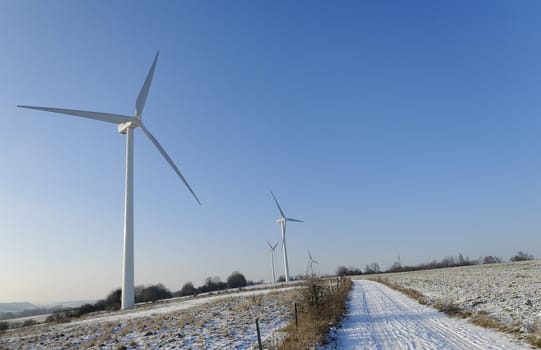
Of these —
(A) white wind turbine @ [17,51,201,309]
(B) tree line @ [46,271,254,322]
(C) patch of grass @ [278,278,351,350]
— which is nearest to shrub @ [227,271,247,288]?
(B) tree line @ [46,271,254,322]

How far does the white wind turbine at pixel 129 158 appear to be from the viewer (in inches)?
1629

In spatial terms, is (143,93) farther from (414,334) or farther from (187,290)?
(187,290)

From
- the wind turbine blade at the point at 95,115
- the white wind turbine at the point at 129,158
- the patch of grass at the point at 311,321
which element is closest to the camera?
the patch of grass at the point at 311,321

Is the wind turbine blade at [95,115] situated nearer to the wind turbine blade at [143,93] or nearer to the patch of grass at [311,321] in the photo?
the wind turbine blade at [143,93]

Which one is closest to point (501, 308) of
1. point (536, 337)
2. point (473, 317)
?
point (473, 317)

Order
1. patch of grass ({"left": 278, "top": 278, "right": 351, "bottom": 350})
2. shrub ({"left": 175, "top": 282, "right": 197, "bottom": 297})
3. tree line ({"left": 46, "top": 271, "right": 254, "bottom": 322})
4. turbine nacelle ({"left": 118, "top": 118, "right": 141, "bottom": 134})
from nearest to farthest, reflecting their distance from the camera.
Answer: patch of grass ({"left": 278, "top": 278, "right": 351, "bottom": 350}) → turbine nacelle ({"left": 118, "top": 118, "right": 141, "bottom": 134}) → tree line ({"left": 46, "top": 271, "right": 254, "bottom": 322}) → shrub ({"left": 175, "top": 282, "right": 197, "bottom": 297})

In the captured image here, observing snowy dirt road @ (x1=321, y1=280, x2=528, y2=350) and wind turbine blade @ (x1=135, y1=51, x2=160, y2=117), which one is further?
wind turbine blade @ (x1=135, y1=51, x2=160, y2=117)

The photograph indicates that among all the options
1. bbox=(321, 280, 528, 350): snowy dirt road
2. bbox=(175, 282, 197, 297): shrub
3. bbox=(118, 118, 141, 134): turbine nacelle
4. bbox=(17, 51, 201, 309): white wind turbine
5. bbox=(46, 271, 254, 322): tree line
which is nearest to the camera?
bbox=(321, 280, 528, 350): snowy dirt road

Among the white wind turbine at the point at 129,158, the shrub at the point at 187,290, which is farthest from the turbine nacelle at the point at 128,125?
the shrub at the point at 187,290

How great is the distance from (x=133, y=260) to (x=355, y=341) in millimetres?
35095

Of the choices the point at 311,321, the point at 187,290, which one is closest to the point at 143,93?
the point at 311,321

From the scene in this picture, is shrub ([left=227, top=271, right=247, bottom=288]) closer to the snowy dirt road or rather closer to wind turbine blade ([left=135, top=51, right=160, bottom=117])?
wind turbine blade ([left=135, top=51, right=160, bottom=117])

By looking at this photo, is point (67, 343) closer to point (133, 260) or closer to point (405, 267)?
point (133, 260)

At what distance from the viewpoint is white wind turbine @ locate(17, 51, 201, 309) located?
41375mm
